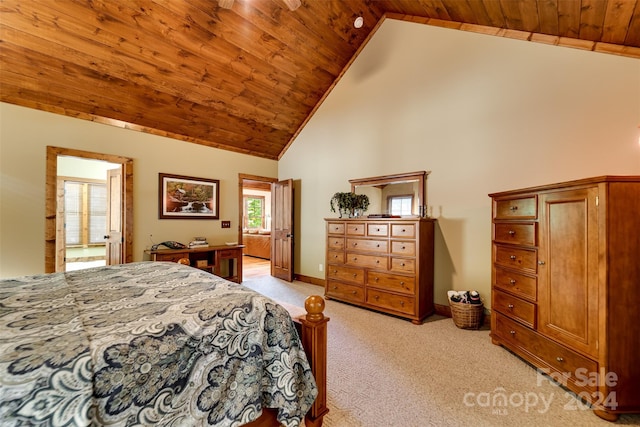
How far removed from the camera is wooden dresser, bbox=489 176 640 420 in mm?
1658

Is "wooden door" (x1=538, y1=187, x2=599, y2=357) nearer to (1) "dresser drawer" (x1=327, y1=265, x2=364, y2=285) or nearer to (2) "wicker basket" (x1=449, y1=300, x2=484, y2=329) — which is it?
(2) "wicker basket" (x1=449, y1=300, x2=484, y2=329)

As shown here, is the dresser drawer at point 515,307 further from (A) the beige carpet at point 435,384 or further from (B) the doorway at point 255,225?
(B) the doorway at point 255,225

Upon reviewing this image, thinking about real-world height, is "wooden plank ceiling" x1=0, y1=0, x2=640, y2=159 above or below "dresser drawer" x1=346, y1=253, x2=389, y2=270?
above

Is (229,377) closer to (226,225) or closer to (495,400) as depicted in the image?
(495,400)

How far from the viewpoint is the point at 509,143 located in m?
2.93

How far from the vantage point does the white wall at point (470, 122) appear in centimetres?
245

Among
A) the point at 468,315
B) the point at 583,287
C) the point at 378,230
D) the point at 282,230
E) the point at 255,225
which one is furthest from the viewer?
the point at 255,225

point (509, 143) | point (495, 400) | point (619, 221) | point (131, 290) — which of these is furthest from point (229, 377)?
point (509, 143)

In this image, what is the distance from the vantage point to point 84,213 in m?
6.34

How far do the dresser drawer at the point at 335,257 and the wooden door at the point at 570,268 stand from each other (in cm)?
227

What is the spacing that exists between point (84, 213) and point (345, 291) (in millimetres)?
6609

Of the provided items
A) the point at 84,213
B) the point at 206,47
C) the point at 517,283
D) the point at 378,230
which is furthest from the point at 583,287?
the point at 84,213

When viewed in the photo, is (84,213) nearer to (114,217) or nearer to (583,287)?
(114,217)

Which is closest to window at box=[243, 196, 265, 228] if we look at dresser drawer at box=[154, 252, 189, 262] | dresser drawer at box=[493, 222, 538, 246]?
dresser drawer at box=[154, 252, 189, 262]
